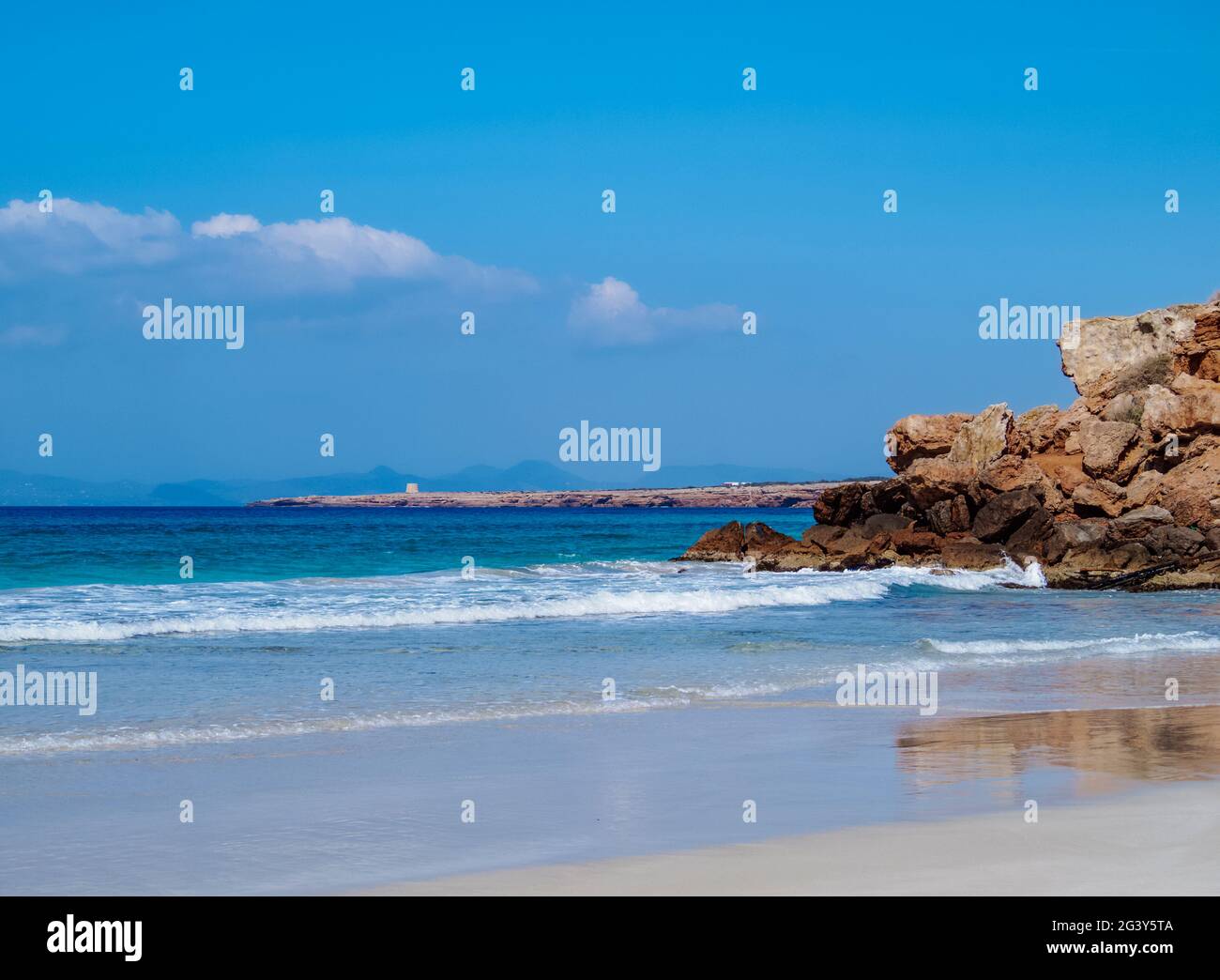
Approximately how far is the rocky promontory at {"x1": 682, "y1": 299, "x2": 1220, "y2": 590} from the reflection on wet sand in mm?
19037

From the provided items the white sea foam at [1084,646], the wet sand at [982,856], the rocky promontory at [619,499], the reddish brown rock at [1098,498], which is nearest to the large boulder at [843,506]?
the reddish brown rock at [1098,498]

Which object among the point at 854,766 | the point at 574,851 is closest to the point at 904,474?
the point at 854,766

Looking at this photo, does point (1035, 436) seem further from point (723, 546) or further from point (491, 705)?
point (491, 705)

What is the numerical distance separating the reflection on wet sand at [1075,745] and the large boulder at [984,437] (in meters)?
28.3

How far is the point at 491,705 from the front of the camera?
1198 centimetres

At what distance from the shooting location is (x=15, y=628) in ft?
60.1

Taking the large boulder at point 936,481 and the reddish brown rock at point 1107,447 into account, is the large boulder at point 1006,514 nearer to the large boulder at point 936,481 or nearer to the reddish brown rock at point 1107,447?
the large boulder at point 936,481

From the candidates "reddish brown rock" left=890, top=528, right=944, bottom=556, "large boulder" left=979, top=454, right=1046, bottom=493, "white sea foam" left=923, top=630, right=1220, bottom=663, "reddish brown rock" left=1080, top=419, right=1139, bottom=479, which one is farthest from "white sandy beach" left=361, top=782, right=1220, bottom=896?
"reddish brown rock" left=1080, top=419, right=1139, bottom=479

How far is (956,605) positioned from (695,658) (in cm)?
Answer: 1134

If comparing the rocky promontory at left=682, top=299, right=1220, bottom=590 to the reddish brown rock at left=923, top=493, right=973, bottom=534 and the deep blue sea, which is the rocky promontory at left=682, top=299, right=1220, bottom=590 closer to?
the reddish brown rock at left=923, top=493, right=973, bottom=534

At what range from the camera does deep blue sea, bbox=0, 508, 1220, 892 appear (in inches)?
277

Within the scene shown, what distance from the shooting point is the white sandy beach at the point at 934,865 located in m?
5.81
